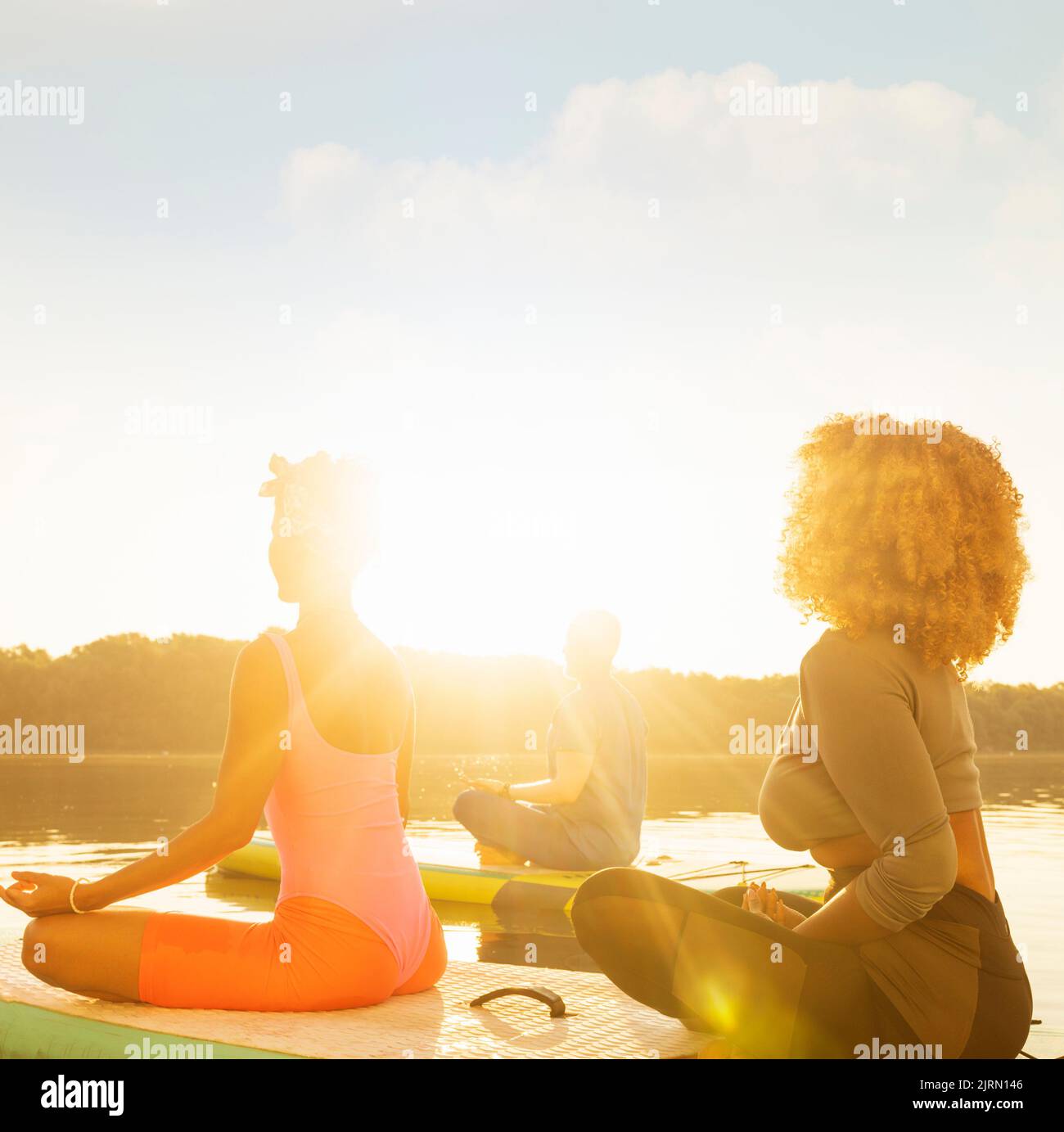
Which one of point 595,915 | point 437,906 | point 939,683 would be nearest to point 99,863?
point 437,906

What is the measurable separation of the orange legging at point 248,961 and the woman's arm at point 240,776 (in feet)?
0.72

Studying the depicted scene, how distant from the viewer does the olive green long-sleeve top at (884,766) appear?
2.52 metres

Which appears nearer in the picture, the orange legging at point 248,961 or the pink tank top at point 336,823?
the pink tank top at point 336,823

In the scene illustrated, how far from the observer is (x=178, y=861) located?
2.74 meters

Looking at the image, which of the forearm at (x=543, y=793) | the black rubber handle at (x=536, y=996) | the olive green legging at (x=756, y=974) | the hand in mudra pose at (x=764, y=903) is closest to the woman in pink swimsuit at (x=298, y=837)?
the black rubber handle at (x=536, y=996)

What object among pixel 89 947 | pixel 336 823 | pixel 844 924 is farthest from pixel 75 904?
pixel 844 924

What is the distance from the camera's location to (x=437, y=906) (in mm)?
8164

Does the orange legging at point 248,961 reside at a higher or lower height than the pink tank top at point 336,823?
lower

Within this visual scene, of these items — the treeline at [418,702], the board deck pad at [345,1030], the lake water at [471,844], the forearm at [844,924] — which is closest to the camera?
the forearm at [844,924]

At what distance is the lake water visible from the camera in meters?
7.32

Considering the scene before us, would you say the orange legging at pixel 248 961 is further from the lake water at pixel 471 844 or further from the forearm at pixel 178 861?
the lake water at pixel 471 844

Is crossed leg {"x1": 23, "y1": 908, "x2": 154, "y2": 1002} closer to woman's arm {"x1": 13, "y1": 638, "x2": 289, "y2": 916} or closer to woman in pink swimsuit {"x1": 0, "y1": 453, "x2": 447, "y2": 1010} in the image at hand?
woman in pink swimsuit {"x1": 0, "y1": 453, "x2": 447, "y2": 1010}

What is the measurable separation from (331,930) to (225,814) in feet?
1.37

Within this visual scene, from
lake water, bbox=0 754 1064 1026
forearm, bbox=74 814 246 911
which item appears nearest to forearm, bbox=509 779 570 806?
lake water, bbox=0 754 1064 1026
